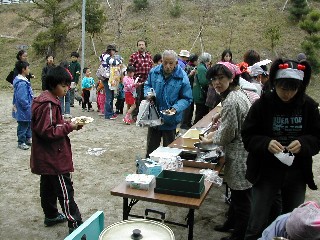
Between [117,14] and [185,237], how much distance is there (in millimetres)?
19620

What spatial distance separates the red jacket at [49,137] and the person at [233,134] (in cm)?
128

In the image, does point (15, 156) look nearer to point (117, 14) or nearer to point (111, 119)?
point (111, 119)

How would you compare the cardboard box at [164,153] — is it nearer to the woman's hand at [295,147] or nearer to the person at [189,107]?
the woman's hand at [295,147]

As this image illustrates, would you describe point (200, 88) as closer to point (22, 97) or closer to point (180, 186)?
point (22, 97)

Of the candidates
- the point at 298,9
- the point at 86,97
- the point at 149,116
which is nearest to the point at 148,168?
the point at 149,116

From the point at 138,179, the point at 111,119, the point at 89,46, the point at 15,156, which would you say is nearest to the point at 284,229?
the point at 138,179

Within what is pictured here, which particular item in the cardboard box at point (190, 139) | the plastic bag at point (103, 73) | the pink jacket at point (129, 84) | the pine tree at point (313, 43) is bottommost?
the cardboard box at point (190, 139)

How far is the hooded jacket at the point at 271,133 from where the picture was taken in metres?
2.55

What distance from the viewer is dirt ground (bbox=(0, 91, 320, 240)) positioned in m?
3.82

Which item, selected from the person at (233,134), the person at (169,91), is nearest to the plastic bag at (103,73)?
the person at (169,91)

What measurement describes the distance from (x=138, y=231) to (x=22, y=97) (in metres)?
4.82

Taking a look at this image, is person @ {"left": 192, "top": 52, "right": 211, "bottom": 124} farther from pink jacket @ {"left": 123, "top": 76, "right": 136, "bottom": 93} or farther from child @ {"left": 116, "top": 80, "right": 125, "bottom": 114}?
child @ {"left": 116, "top": 80, "right": 125, "bottom": 114}

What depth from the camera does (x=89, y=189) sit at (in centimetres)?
482

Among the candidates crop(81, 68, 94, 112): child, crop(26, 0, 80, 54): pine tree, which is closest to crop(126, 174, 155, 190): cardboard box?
crop(81, 68, 94, 112): child
